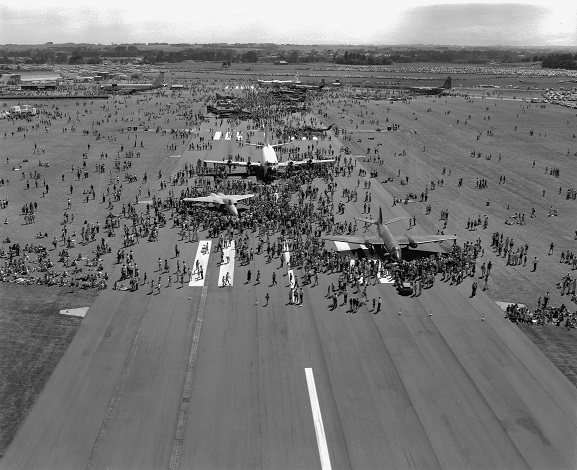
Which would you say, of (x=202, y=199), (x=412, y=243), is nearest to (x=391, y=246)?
(x=412, y=243)

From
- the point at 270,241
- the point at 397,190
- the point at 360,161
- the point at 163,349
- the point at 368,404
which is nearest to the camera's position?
the point at 368,404

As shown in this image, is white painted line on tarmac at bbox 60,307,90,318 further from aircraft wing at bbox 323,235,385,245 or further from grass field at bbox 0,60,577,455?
aircraft wing at bbox 323,235,385,245

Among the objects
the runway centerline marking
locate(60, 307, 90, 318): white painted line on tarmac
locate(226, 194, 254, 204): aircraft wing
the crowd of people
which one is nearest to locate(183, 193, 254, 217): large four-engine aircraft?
locate(226, 194, 254, 204): aircraft wing

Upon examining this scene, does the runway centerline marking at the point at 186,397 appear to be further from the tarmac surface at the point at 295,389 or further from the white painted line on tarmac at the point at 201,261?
the white painted line on tarmac at the point at 201,261

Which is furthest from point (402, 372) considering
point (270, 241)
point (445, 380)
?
point (270, 241)

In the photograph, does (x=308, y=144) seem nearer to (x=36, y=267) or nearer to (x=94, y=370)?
(x=36, y=267)

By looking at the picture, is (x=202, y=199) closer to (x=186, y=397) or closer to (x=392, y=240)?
(x=392, y=240)

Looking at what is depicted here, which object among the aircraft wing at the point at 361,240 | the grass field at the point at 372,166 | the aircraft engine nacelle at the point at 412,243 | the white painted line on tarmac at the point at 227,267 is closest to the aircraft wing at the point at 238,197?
the white painted line on tarmac at the point at 227,267
